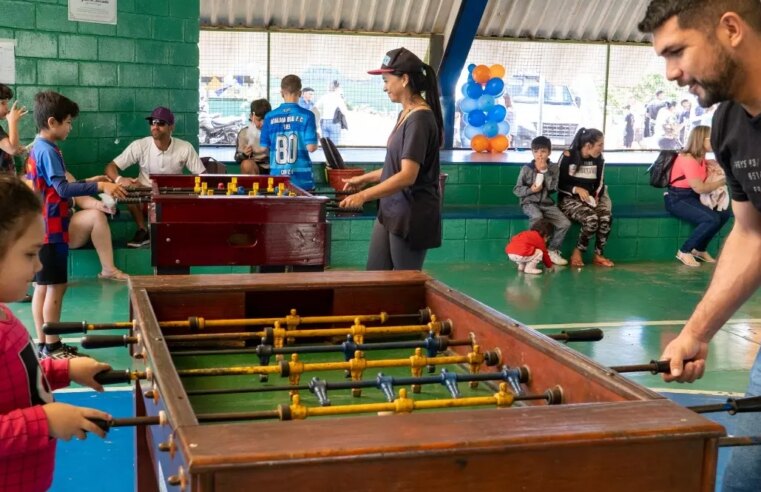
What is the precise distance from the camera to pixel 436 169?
4570 mm

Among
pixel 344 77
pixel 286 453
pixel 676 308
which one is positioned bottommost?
pixel 676 308

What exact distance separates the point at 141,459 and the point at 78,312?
3161 mm

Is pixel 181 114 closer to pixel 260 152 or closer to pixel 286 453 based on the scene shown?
pixel 260 152

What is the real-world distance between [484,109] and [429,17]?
51.9 inches

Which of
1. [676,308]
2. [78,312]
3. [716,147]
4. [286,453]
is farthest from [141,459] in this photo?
[676,308]

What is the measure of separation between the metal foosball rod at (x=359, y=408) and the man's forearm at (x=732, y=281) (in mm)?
573

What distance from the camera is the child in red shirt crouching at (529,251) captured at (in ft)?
25.3

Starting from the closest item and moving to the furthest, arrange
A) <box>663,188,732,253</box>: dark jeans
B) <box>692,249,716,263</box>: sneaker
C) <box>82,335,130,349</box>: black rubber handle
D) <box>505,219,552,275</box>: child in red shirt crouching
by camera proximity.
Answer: <box>82,335,130,349</box>: black rubber handle
<box>505,219,552,275</box>: child in red shirt crouching
<box>663,188,732,253</box>: dark jeans
<box>692,249,716,263</box>: sneaker

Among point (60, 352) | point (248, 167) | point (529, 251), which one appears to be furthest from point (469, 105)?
point (60, 352)

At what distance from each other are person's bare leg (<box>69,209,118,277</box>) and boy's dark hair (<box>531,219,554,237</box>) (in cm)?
358

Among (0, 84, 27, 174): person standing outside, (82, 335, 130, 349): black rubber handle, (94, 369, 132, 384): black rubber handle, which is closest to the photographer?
(94, 369, 132, 384): black rubber handle

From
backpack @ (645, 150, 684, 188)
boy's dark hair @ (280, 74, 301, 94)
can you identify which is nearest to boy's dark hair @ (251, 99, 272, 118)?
boy's dark hair @ (280, 74, 301, 94)

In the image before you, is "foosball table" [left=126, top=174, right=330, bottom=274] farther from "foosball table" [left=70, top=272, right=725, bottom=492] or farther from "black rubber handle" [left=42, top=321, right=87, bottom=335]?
"black rubber handle" [left=42, top=321, right=87, bottom=335]

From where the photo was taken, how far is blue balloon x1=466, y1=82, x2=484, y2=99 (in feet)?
36.1
